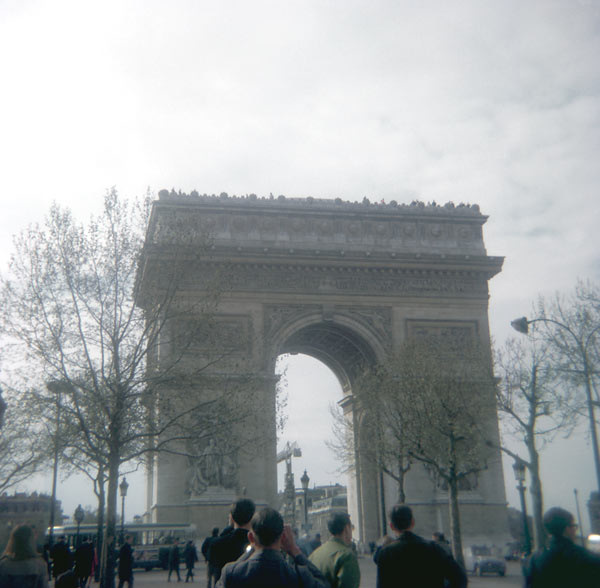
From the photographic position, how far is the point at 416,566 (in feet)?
17.1

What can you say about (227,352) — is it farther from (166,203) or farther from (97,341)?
(166,203)

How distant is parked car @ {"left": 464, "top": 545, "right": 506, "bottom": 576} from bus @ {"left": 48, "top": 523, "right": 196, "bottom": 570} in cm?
1087

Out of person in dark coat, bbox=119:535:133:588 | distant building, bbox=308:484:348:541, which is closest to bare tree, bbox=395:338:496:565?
person in dark coat, bbox=119:535:133:588

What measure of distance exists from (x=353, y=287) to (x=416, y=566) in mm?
29582

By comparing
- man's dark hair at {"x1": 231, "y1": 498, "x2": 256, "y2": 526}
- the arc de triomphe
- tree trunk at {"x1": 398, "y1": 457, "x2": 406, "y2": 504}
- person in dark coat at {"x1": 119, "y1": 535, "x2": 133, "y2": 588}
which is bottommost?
person in dark coat at {"x1": 119, "y1": 535, "x2": 133, "y2": 588}

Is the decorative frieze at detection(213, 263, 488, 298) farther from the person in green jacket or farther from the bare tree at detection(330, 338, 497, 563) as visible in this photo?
the person in green jacket

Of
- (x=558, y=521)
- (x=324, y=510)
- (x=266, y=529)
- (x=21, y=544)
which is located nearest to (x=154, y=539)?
(x=21, y=544)

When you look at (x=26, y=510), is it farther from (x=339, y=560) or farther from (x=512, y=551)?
(x=339, y=560)

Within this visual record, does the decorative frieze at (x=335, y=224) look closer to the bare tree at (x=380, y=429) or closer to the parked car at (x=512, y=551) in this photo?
the bare tree at (x=380, y=429)

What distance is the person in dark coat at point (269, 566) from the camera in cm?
413

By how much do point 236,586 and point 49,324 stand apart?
1727 centimetres

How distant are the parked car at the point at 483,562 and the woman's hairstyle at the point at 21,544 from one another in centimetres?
2360

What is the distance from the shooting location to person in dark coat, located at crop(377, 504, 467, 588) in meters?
5.19

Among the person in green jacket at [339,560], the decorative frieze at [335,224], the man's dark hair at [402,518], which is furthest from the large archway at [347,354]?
the man's dark hair at [402,518]
